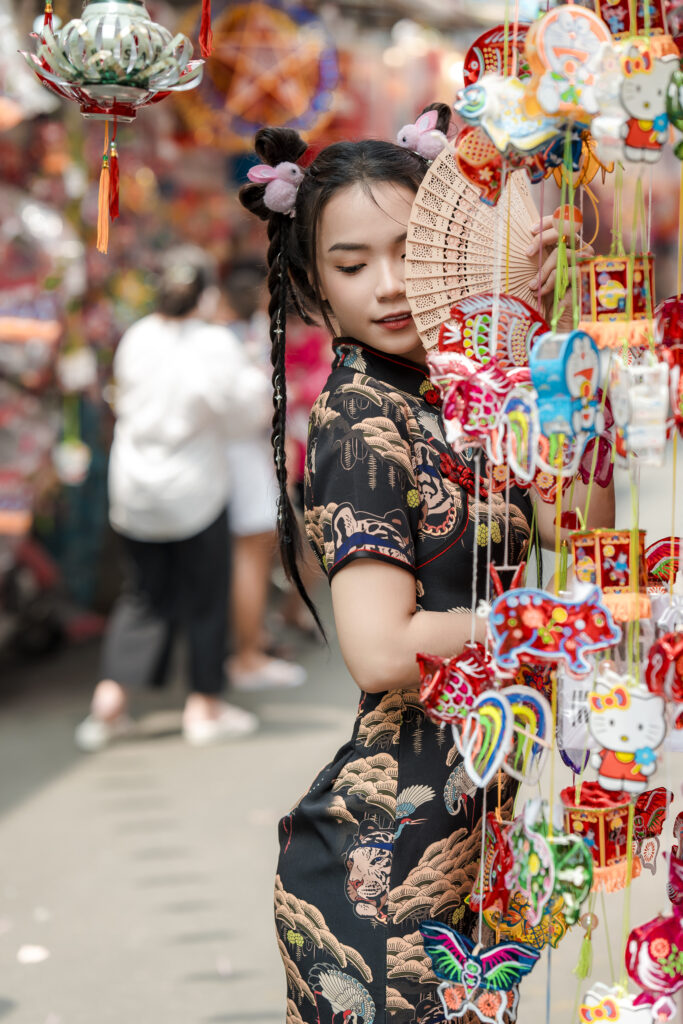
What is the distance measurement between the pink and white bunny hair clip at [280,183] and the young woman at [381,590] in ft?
0.19

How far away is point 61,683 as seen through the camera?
204 inches

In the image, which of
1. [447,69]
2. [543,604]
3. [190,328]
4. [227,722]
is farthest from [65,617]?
[543,604]

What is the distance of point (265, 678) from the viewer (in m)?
5.14

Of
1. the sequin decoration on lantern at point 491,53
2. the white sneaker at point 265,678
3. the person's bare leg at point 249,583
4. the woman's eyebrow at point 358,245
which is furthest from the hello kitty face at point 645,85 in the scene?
the white sneaker at point 265,678

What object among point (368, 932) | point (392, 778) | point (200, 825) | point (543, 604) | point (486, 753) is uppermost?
point (543, 604)

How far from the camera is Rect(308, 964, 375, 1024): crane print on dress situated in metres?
1.46

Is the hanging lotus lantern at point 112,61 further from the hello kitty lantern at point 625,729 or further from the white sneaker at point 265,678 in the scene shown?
the white sneaker at point 265,678

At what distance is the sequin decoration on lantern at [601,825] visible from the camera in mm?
1167

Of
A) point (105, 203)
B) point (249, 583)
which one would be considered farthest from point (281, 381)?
point (249, 583)

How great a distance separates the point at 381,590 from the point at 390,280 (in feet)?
1.19

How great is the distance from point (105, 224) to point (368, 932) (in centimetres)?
87

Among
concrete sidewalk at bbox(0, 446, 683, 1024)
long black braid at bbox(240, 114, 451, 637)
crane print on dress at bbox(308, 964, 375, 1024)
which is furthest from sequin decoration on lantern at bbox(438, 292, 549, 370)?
concrete sidewalk at bbox(0, 446, 683, 1024)

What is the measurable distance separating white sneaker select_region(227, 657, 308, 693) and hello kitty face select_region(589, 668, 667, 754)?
406 centimetres

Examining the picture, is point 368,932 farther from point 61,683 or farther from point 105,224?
point 61,683
